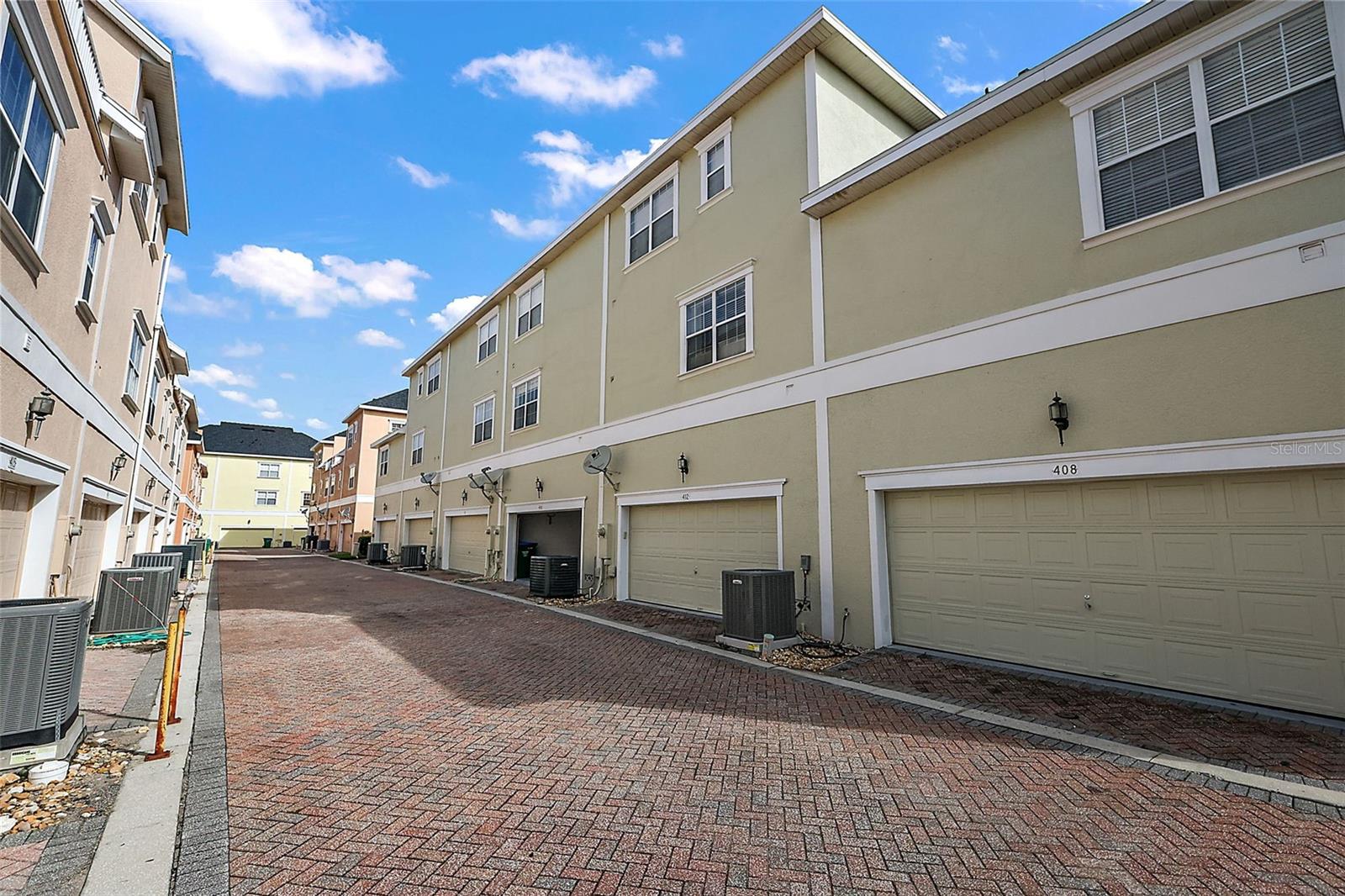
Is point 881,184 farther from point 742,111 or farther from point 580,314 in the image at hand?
point 580,314

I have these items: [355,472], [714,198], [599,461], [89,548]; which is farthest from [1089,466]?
[355,472]

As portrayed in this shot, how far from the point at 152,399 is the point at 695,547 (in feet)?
53.2

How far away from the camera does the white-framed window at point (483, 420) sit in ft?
71.4

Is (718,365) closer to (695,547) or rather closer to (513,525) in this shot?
(695,547)

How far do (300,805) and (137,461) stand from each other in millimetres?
14624

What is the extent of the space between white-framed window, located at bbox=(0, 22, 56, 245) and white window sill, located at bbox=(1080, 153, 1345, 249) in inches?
432

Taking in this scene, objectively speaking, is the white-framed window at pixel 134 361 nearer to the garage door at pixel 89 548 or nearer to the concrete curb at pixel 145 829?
the garage door at pixel 89 548

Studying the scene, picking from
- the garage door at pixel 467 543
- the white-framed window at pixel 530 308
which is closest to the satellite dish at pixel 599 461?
the white-framed window at pixel 530 308

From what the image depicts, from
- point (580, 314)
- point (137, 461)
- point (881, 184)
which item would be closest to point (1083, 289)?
point (881, 184)

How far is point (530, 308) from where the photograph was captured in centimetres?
2008

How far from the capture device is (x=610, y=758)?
4.66 meters

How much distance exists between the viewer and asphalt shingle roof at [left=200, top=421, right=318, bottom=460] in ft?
172

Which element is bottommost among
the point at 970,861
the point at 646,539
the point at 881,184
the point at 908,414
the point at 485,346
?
the point at 970,861

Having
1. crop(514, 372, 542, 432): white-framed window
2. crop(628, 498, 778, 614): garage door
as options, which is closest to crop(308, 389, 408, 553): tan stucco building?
crop(514, 372, 542, 432): white-framed window
